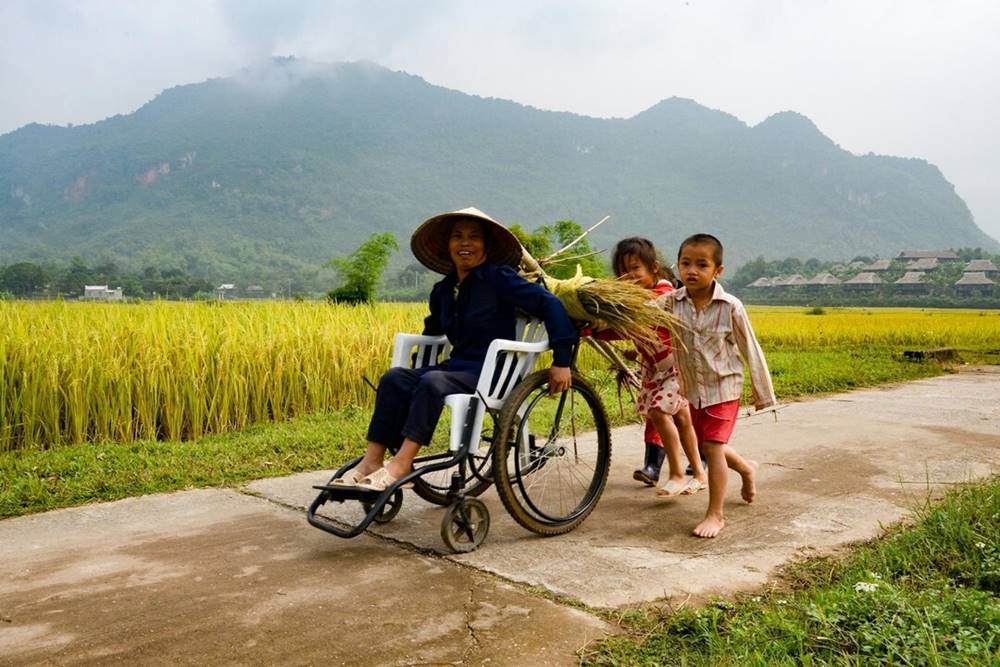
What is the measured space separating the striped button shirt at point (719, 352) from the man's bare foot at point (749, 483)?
312mm

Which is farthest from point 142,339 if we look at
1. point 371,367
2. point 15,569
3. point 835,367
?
point 835,367

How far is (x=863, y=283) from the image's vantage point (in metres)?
64.5

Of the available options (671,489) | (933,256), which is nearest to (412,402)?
(671,489)

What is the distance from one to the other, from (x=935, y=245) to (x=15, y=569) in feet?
558

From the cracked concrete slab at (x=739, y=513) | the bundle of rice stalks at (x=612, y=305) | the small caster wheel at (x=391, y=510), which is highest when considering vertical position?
the bundle of rice stalks at (x=612, y=305)

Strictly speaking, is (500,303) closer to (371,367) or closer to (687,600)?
(687,600)

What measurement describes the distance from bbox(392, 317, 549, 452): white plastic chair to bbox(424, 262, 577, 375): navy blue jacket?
0.27 feet

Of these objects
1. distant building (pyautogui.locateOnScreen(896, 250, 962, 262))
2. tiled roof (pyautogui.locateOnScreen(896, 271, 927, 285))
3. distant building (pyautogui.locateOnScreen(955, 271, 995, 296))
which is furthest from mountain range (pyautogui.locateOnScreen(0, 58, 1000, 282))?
distant building (pyautogui.locateOnScreen(955, 271, 995, 296))

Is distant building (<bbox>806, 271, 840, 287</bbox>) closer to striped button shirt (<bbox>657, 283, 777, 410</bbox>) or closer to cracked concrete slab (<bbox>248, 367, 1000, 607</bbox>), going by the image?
cracked concrete slab (<bbox>248, 367, 1000, 607</bbox>)

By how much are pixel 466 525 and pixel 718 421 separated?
1.20m

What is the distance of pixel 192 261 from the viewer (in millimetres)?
87500

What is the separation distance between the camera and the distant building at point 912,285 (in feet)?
194

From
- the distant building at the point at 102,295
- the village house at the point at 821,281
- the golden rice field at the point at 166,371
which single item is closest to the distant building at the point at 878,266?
the village house at the point at 821,281

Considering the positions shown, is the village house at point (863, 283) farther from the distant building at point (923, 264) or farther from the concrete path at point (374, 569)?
the concrete path at point (374, 569)
